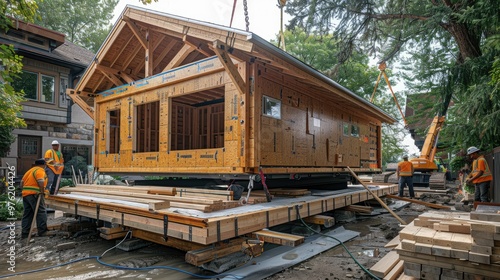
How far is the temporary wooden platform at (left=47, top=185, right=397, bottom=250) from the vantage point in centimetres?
477

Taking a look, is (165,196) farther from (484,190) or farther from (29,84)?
(29,84)

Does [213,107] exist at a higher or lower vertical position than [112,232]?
higher

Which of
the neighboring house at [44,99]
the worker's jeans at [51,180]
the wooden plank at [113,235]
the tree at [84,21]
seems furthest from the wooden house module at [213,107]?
the tree at [84,21]

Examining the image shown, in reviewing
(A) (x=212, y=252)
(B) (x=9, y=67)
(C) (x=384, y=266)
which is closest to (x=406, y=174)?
(C) (x=384, y=266)

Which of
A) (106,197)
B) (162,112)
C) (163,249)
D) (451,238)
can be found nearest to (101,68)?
(162,112)

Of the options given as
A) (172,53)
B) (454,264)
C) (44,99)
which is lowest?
(454,264)

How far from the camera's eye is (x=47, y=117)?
674 inches

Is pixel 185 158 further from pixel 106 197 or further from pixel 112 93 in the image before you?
pixel 112 93

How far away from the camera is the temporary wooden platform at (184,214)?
477 centimetres

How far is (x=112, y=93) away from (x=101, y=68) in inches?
35.2

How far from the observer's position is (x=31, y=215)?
7.93 metres

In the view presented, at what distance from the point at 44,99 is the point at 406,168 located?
19225 mm

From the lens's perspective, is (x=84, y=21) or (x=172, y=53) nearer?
(x=172, y=53)

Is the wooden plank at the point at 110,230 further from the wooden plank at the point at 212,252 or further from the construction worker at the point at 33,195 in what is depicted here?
the construction worker at the point at 33,195
